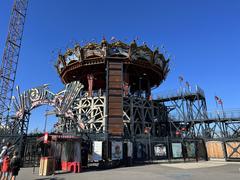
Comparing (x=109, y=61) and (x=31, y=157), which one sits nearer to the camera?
(x=31, y=157)

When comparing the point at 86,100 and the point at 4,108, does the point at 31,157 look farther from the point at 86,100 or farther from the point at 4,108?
the point at 4,108

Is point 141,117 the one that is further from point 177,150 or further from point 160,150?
point 177,150

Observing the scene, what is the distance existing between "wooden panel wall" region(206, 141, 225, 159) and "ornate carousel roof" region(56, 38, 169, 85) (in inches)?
793

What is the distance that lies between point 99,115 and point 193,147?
20228 mm

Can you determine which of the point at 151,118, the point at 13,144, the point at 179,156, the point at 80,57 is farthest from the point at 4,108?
the point at 179,156

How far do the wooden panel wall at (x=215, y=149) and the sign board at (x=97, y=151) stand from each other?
19.4m

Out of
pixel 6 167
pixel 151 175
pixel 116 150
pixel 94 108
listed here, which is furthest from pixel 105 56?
pixel 6 167

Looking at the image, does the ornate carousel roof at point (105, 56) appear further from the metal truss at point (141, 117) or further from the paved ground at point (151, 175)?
the paved ground at point (151, 175)

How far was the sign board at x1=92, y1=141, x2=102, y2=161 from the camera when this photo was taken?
2117 cm

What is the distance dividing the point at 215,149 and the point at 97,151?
20761 mm

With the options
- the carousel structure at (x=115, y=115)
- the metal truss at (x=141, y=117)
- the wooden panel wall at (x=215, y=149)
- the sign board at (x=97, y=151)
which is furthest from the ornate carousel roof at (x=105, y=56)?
the sign board at (x=97, y=151)

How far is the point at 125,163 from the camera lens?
2262 centimetres

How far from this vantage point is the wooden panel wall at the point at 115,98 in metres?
34.8

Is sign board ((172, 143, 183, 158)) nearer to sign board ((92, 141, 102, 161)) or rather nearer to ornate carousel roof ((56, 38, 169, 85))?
sign board ((92, 141, 102, 161))
